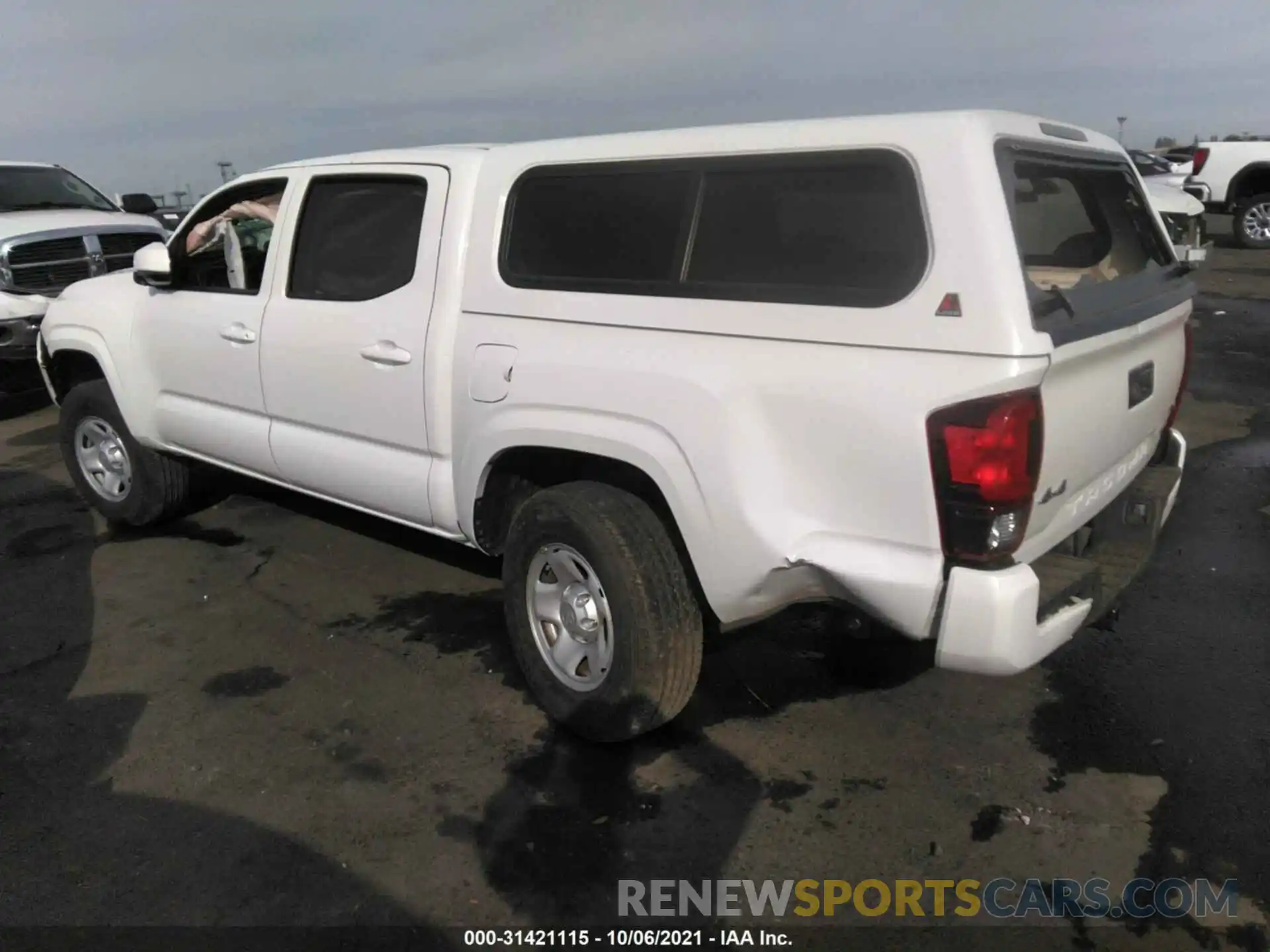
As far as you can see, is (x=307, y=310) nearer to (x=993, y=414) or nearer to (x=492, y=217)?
(x=492, y=217)

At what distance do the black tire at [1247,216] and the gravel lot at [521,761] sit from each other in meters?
13.5

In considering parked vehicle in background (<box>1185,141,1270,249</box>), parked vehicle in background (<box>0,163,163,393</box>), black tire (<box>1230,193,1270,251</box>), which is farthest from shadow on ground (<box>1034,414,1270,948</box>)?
black tire (<box>1230,193,1270,251</box>)

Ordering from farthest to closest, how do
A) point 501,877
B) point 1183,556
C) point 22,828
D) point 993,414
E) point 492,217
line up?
point 1183,556
point 492,217
point 22,828
point 501,877
point 993,414

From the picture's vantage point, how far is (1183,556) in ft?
15.6

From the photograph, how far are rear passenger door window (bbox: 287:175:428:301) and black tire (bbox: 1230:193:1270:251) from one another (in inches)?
634

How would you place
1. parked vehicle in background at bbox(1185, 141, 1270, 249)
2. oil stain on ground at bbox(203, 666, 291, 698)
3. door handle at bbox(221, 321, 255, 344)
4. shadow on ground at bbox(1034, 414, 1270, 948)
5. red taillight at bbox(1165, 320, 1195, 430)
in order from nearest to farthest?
1. shadow on ground at bbox(1034, 414, 1270, 948)
2. red taillight at bbox(1165, 320, 1195, 430)
3. oil stain on ground at bbox(203, 666, 291, 698)
4. door handle at bbox(221, 321, 255, 344)
5. parked vehicle in background at bbox(1185, 141, 1270, 249)

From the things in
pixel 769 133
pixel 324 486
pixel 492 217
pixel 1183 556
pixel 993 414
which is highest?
pixel 769 133

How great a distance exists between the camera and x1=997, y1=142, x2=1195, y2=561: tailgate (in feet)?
8.43

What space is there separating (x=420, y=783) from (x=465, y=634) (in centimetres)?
105

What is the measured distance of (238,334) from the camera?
4.35 meters

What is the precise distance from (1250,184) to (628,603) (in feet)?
54.7

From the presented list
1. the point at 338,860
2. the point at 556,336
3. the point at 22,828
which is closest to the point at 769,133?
the point at 556,336

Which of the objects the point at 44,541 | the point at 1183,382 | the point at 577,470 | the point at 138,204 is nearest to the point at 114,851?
the point at 577,470

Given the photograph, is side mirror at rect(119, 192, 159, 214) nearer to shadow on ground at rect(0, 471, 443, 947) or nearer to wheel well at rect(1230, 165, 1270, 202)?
shadow on ground at rect(0, 471, 443, 947)
